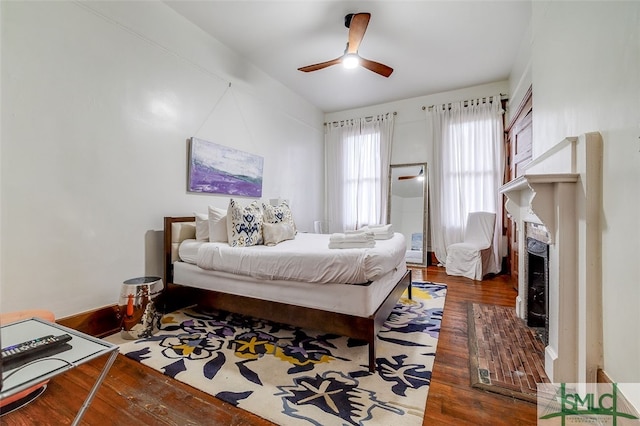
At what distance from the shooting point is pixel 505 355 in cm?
191

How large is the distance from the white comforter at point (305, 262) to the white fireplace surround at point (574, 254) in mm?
1016

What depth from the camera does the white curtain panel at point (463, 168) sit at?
4430mm

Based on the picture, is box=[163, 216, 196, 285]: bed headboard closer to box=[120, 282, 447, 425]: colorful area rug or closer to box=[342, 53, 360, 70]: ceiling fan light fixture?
box=[120, 282, 447, 425]: colorful area rug

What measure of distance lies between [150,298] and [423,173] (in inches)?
182

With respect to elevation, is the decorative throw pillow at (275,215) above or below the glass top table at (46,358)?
above

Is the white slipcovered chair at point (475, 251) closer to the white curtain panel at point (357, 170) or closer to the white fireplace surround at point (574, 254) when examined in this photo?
the white curtain panel at point (357, 170)

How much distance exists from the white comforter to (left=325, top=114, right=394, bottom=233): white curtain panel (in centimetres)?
289

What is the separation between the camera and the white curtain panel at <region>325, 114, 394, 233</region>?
5.29 metres

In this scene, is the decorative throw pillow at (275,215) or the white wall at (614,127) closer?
the white wall at (614,127)

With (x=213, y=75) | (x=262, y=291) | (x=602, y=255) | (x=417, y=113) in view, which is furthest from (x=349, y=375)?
(x=417, y=113)

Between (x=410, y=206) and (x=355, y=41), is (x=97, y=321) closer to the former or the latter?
(x=355, y=41)

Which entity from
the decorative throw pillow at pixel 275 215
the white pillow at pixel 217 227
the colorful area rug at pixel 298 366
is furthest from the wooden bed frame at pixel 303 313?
the decorative throw pillow at pixel 275 215

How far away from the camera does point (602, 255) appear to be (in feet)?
4.47

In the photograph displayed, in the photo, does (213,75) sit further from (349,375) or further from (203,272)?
(349,375)
